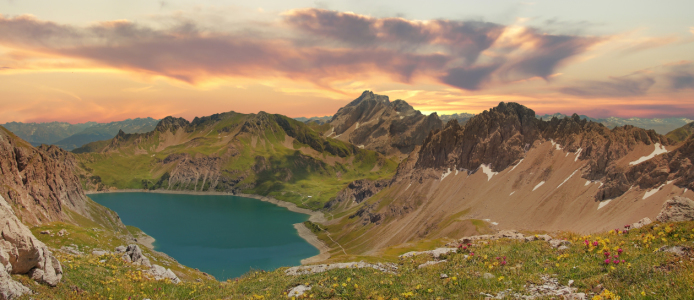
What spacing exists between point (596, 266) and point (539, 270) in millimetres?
2729

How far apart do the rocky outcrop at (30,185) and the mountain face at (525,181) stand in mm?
113833

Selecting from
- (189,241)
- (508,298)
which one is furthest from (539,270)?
(189,241)

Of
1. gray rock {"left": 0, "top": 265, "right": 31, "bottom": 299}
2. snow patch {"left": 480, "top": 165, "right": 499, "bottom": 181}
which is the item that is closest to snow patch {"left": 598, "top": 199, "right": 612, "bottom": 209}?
snow patch {"left": 480, "top": 165, "right": 499, "bottom": 181}

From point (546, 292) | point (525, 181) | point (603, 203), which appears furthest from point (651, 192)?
point (546, 292)

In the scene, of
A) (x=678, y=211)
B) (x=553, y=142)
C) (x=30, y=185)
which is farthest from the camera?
(x=553, y=142)

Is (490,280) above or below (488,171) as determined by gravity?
above

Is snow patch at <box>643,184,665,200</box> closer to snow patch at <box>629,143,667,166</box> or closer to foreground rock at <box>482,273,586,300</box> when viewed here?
snow patch at <box>629,143,667,166</box>

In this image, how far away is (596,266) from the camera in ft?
54.0

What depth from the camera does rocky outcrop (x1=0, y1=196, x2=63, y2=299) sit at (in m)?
15.5

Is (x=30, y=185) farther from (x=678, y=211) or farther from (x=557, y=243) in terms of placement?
(x=678, y=211)

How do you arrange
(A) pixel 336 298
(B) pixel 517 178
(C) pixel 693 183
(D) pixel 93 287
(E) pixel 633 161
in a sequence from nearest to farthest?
(A) pixel 336 298 → (D) pixel 93 287 → (C) pixel 693 183 → (E) pixel 633 161 → (B) pixel 517 178

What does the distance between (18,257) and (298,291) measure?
588 inches

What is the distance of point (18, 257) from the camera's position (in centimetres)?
1681

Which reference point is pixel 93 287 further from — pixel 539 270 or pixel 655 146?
pixel 655 146
